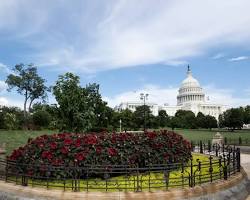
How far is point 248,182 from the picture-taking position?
15.4m

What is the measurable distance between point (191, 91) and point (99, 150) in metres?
177

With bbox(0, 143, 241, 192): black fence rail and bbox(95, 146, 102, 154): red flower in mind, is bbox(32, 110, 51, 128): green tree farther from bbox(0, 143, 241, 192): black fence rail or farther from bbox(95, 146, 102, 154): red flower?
bbox(95, 146, 102, 154): red flower

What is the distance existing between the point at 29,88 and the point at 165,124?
54.1 m

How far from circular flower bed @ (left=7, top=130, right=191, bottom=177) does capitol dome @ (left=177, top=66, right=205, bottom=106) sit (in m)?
174

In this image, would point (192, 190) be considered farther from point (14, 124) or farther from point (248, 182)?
point (14, 124)

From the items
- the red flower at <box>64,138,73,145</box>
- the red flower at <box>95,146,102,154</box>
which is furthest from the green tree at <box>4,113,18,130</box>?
the red flower at <box>95,146,102,154</box>

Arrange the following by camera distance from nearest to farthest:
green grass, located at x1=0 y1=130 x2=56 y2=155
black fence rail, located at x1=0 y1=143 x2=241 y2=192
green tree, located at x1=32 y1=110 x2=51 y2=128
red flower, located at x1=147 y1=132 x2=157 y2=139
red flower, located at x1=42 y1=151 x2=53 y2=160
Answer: black fence rail, located at x1=0 y1=143 x2=241 y2=192 → red flower, located at x1=42 y1=151 x2=53 y2=160 → red flower, located at x1=147 y1=132 x2=157 y2=139 → green grass, located at x1=0 y1=130 x2=56 y2=155 → green tree, located at x1=32 y1=110 x2=51 y2=128

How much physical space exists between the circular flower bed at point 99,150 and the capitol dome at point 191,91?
6835 inches

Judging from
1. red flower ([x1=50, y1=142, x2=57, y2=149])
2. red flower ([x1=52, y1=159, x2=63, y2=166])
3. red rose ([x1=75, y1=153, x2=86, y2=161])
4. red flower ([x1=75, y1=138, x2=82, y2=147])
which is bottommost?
red flower ([x1=52, y1=159, x2=63, y2=166])

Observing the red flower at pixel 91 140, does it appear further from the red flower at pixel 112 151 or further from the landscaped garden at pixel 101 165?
the red flower at pixel 112 151

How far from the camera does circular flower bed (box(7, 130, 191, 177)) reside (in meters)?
12.6

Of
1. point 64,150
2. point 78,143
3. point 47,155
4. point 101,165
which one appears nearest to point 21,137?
point 78,143

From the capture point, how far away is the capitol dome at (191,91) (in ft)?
609

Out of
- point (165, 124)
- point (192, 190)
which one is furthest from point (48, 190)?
point (165, 124)
